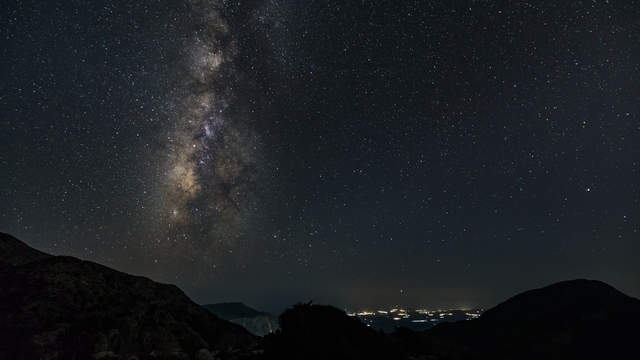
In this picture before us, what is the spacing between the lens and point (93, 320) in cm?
3931

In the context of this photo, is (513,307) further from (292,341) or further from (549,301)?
(292,341)

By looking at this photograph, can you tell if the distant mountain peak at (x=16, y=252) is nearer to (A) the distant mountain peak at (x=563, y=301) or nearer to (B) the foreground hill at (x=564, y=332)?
(B) the foreground hill at (x=564, y=332)

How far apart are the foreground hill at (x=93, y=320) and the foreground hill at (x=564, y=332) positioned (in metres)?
30.5

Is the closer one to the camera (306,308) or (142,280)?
(306,308)

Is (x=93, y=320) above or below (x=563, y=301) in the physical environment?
below

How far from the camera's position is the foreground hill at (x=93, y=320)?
34.7 meters

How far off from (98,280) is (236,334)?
66.1ft

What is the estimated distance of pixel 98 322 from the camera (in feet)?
129

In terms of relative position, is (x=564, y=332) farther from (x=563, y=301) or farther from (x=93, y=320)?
(x=93, y=320)

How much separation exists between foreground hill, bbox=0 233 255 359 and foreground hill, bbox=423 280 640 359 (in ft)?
100

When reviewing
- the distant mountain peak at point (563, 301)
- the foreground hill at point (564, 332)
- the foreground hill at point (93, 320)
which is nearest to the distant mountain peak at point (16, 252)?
the foreground hill at point (93, 320)

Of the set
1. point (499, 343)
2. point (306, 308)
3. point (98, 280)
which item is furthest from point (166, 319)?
point (499, 343)

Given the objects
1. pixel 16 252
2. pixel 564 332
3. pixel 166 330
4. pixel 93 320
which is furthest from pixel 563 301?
pixel 16 252

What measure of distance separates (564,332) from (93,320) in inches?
3181
